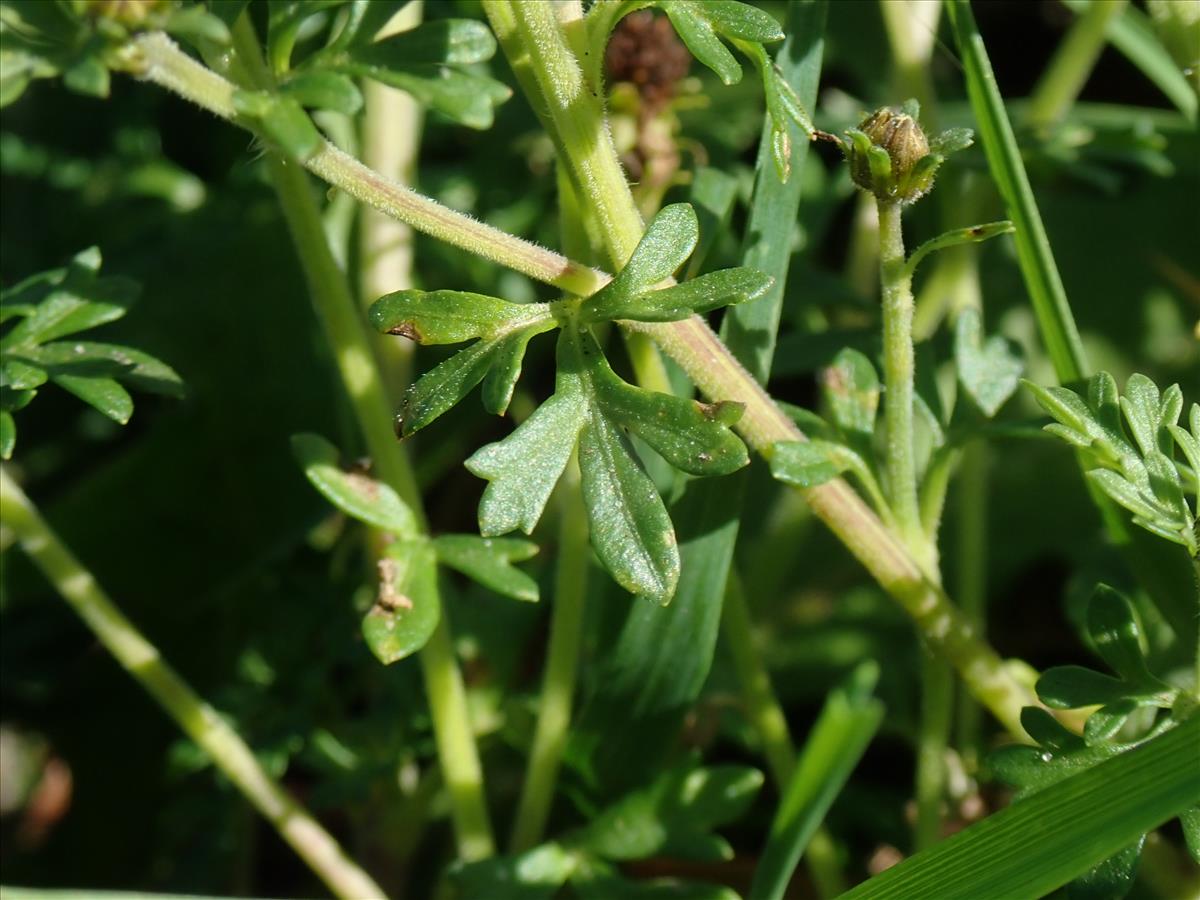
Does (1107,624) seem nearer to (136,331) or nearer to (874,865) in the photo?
(874,865)

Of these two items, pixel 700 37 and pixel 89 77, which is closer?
pixel 89 77

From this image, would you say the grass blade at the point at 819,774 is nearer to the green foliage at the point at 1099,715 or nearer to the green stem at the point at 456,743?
the green foliage at the point at 1099,715

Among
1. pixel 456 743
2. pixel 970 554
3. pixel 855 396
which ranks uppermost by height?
pixel 855 396

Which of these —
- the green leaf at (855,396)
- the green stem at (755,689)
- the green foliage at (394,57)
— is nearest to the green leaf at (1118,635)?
the green leaf at (855,396)

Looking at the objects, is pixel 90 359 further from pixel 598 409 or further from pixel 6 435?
pixel 598 409

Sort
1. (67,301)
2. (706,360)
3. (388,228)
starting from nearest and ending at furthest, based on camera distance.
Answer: (706,360), (67,301), (388,228)

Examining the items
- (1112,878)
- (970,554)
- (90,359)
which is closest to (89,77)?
(90,359)
